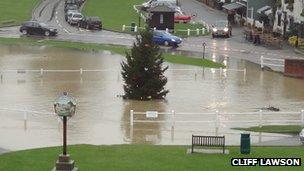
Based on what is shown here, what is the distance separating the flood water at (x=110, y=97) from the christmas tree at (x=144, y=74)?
879 mm

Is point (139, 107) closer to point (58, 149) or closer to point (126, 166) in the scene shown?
point (58, 149)

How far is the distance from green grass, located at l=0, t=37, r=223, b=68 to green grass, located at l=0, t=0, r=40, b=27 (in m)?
11.4

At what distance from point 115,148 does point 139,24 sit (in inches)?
1997

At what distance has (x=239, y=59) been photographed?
210ft

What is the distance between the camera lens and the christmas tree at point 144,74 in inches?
1807

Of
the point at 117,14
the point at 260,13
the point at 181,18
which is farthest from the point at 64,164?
the point at 117,14

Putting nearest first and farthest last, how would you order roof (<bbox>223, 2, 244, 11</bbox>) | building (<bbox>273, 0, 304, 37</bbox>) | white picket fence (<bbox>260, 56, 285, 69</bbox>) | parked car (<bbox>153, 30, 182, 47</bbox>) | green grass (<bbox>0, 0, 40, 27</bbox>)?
white picket fence (<bbox>260, 56, 285, 69</bbox>)
parked car (<bbox>153, 30, 182, 47</bbox>)
building (<bbox>273, 0, 304, 37</bbox>)
green grass (<bbox>0, 0, 40, 27</bbox>)
roof (<bbox>223, 2, 244, 11</bbox>)

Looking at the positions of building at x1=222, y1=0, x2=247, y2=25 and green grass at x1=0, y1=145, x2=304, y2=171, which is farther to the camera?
building at x1=222, y1=0, x2=247, y2=25

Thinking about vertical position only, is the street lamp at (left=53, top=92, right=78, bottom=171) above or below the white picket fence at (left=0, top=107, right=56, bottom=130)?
above

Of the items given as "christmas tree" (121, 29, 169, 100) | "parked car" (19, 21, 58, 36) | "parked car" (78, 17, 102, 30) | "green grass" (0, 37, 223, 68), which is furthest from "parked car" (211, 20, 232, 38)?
"christmas tree" (121, 29, 169, 100)

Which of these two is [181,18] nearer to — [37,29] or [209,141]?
[37,29]

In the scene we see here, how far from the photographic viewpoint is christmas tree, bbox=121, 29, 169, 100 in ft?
151

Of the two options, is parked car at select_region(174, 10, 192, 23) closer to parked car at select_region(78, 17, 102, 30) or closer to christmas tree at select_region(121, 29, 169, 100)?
parked car at select_region(78, 17, 102, 30)

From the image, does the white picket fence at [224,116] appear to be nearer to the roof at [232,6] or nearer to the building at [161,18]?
the building at [161,18]
